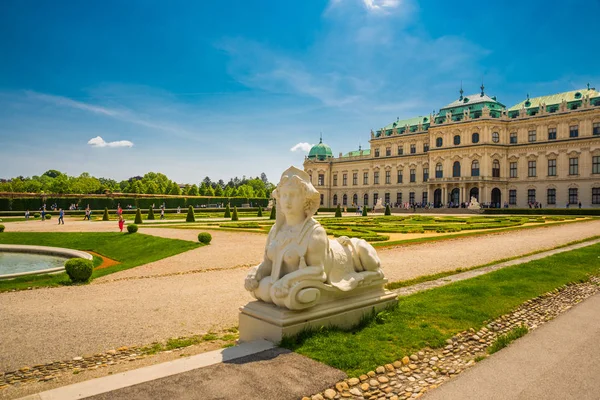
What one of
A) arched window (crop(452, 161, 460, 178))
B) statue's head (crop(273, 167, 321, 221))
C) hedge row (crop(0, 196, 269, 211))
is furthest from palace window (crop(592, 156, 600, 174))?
statue's head (crop(273, 167, 321, 221))

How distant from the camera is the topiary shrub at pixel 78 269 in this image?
1055 cm

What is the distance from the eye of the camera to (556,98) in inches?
2062

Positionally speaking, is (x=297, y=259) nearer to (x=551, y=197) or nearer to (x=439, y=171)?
(x=551, y=197)

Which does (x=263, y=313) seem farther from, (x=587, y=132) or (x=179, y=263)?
(x=587, y=132)

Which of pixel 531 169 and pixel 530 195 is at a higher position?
pixel 531 169

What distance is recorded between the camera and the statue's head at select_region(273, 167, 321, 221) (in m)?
5.12

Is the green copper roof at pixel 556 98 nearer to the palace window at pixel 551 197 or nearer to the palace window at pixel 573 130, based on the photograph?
the palace window at pixel 573 130

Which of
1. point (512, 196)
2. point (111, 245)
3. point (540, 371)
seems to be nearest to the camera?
point (540, 371)

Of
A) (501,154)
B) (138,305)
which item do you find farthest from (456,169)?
(138,305)

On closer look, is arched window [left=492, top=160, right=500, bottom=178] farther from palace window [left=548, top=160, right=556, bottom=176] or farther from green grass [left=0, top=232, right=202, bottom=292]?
green grass [left=0, top=232, right=202, bottom=292]

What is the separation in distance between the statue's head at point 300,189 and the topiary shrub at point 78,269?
25.2 ft

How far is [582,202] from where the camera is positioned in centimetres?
4809

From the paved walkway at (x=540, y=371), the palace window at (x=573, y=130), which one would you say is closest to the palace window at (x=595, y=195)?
the palace window at (x=573, y=130)

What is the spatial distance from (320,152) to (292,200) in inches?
2852
